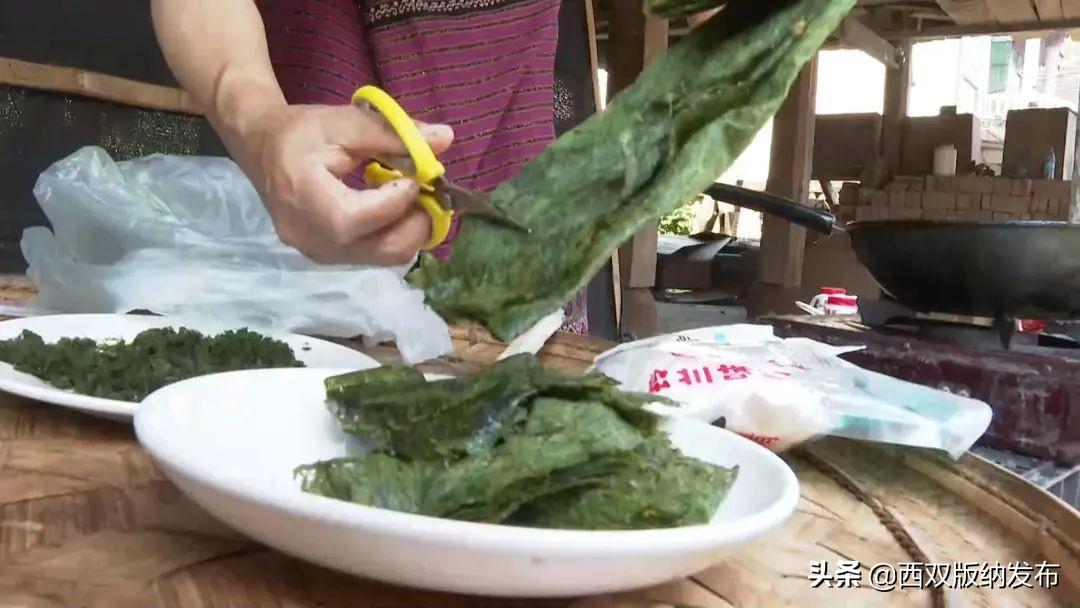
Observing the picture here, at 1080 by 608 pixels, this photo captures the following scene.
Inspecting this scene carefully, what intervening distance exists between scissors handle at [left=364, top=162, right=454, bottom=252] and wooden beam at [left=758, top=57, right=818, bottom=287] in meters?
3.75

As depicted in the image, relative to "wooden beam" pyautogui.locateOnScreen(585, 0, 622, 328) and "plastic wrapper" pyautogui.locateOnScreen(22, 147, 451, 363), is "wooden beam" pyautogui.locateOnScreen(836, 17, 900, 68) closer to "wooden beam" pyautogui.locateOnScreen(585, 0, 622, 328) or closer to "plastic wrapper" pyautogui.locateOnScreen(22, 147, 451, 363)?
"wooden beam" pyautogui.locateOnScreen(585, 0, 622, 328)

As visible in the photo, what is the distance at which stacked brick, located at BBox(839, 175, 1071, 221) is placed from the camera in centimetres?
489

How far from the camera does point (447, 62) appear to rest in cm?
194

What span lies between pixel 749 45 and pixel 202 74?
758mm

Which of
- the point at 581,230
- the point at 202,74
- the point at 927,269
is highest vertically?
the point at 202,74

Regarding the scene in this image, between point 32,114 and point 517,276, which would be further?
point 32,114

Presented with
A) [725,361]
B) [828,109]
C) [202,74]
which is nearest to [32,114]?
[202,74]

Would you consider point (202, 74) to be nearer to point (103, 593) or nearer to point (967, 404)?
point (103, 593)

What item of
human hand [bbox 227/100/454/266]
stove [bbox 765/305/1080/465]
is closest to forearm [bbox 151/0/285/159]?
human hand [bbox 227/100/454/266]

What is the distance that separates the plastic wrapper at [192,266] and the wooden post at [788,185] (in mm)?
3299

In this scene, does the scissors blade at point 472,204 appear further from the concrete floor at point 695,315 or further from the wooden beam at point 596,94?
the concrete floor at point 695,315

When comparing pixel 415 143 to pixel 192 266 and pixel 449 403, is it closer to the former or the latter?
pixel 449 403

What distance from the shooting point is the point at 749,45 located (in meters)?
0.79

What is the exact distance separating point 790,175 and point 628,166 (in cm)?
401
